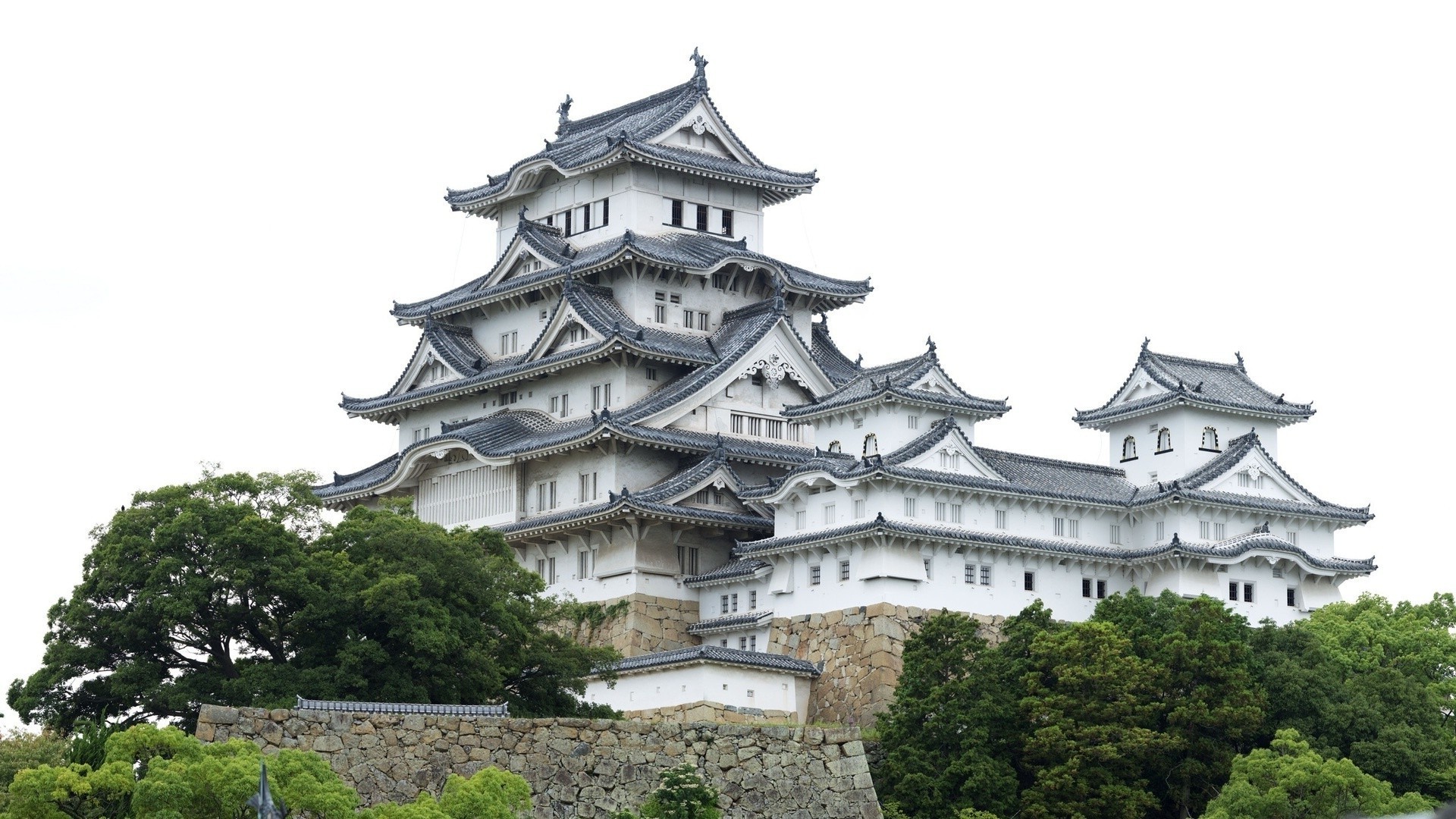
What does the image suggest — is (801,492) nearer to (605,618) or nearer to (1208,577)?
(605,618)

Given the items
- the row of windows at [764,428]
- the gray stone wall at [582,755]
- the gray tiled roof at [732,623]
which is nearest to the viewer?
the gray stone wall at [582,755]

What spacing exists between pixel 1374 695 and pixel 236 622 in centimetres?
2394

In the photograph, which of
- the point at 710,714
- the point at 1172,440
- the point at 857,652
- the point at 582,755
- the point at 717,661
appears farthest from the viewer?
the point at 1172,440

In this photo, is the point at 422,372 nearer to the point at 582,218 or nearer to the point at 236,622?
the point at 582,218

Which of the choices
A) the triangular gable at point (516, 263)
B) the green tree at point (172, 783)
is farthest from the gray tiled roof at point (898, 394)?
the green tree at point (172, 783)

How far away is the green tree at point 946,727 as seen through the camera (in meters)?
49.9

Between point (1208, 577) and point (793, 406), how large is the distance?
11276 mm

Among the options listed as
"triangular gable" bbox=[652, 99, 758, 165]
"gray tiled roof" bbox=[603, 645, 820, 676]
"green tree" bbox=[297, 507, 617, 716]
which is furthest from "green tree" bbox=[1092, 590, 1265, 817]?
"triangular gable" bbox=[652, 99, 758, 165]

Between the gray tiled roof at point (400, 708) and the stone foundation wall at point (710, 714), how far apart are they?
11795 millimetres

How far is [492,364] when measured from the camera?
7212 cm

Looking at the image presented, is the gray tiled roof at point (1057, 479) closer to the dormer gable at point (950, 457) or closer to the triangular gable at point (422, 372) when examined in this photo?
the dormer gable at point (950, 457)

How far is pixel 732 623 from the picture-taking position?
6156cm

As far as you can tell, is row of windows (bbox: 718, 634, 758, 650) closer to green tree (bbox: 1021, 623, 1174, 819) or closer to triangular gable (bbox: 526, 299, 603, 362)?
triangular gable (bbox: 526, 299, 603, 362)

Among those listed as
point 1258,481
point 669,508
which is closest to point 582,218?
→ point 669,508
